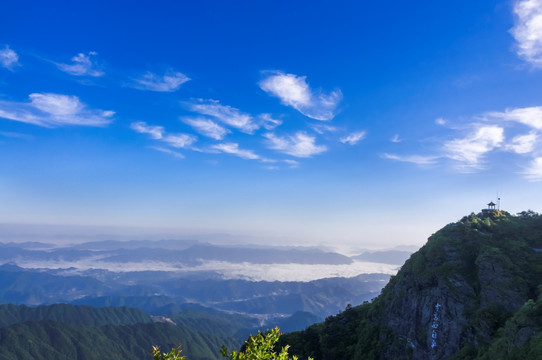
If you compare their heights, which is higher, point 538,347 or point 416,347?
point 538,347

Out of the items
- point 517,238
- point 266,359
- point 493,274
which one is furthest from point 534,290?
point 266,359

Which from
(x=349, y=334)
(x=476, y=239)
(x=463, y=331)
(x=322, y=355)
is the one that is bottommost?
(x=322, y=355)

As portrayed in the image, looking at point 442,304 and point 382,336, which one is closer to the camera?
point 442,304

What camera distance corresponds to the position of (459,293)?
51188 millimetres

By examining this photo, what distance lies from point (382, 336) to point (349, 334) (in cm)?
963

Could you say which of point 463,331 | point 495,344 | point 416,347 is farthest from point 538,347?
point 416,347

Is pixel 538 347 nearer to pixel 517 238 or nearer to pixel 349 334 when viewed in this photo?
pixel 517 238

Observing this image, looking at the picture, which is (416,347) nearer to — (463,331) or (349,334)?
(463,331)

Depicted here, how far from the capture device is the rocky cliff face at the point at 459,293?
4628 centimetres

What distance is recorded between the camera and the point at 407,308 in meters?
59.9

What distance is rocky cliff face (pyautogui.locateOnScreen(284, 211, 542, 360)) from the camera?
1822 inches

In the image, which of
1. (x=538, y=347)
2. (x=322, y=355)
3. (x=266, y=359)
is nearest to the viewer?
(x=266, y=359)

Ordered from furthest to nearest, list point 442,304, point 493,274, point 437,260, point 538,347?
point 437,260 → point 442,304 → point 493,274 → point 538,347

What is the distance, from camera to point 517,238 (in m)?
58.8
